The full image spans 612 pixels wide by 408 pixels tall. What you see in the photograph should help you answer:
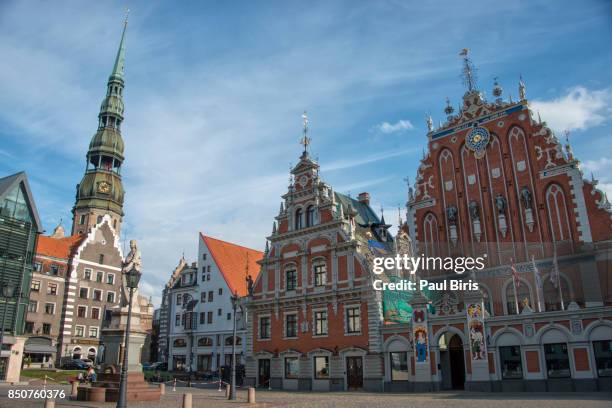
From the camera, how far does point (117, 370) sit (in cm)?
2138

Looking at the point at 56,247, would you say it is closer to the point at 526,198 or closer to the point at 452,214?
the point at 452,214

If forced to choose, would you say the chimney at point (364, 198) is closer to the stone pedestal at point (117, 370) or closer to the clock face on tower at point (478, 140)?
the clock face on tower at point (478, 140)

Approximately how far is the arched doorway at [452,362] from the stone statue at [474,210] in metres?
8.00

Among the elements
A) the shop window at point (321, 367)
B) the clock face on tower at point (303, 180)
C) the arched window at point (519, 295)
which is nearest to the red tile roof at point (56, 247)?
the clock face on tower at point (303, 180)

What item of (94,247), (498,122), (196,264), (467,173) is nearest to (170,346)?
(196,264)

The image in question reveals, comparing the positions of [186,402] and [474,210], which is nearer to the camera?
[186,402]

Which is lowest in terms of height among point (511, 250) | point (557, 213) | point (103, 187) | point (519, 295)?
point (519, 295)

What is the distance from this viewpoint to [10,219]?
42.2 metres

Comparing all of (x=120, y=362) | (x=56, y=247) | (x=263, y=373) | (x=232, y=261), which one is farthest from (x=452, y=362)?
(x=56, y=247)

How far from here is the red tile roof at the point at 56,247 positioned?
55844 mm

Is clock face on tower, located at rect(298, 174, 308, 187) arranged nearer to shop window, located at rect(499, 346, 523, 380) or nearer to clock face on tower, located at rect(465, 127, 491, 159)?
clock face on tower, located at rect(465, 127, 491, 159)

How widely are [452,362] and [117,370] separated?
62.9ft

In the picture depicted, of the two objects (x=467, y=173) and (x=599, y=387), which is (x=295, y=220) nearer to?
(x=467, y=173)

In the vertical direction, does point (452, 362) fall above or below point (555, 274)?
below
